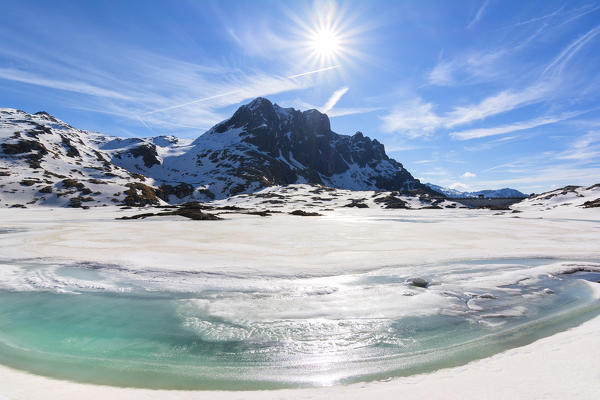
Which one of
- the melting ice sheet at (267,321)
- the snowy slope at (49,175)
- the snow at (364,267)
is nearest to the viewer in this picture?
the snow at (364,267)

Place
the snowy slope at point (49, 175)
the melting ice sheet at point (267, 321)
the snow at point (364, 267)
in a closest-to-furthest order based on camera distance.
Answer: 1. the snow at point (364, 267)
2. the melting ice sheet at point (267, 321)
3. the snowy slope at point (49, 175)

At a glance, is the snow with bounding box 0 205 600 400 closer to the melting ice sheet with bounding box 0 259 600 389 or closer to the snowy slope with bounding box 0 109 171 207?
the melting ice sheet with bounding box 0 259 600 389

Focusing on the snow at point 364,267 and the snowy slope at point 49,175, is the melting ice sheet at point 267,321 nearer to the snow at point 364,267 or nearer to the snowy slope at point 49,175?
the snow at point 364,267

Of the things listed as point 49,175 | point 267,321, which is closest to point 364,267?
point 267,321

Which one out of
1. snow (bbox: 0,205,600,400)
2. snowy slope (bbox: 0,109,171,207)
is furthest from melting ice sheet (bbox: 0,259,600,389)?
snowy slope (bbox: 0,109,171,207)

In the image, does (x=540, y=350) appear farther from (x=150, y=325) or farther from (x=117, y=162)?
(x=117, y=162)

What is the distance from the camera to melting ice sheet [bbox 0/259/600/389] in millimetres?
4852

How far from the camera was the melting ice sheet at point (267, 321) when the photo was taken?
4852mm

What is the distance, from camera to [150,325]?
6.36m

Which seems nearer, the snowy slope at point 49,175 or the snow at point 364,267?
the snow at point 364,267

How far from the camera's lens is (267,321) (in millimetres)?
6504

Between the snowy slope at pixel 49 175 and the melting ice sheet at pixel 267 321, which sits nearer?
the melting ice sheet at pixel 267 321

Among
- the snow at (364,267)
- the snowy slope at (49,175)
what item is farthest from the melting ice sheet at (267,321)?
the snowy slope at (49,175)

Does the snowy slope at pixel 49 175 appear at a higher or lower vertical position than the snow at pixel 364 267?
higher
